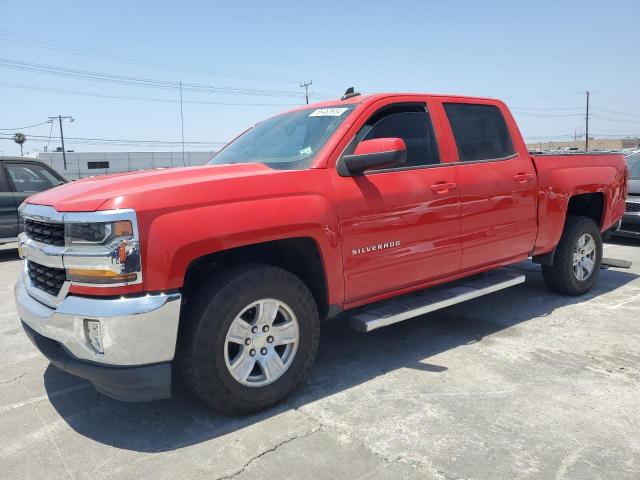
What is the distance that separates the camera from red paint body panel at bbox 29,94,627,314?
2.76 meters

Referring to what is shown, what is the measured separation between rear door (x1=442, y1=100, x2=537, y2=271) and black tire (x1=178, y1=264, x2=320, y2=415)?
172cm

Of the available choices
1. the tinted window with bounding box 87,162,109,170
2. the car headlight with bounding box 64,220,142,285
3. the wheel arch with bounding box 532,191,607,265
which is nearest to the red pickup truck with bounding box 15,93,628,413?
the car headlight with bounding box 64,220,142,285

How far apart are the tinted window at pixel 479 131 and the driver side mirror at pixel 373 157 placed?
3.65 ft

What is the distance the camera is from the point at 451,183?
158 inches

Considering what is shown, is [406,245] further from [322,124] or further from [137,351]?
[137,351]

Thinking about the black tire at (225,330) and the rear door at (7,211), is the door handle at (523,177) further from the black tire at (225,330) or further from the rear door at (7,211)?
the rear door at (7,211)

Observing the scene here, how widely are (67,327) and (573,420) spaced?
2840 mm

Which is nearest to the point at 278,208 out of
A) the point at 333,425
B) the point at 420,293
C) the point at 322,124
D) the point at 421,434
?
the point at 322,124

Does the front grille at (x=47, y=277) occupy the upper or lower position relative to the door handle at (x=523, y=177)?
lower

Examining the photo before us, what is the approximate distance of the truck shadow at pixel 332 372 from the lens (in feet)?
9.83

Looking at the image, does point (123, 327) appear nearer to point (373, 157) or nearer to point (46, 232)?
point (46, 232)

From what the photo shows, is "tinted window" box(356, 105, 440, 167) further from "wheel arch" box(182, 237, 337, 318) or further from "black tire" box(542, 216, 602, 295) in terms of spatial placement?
"black tire" box(542, 216, 602, 295)

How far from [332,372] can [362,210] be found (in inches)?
46.8

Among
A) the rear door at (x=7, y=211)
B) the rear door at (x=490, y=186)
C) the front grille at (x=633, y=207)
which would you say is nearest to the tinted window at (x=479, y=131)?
the rear door at (x=490, y=186)
